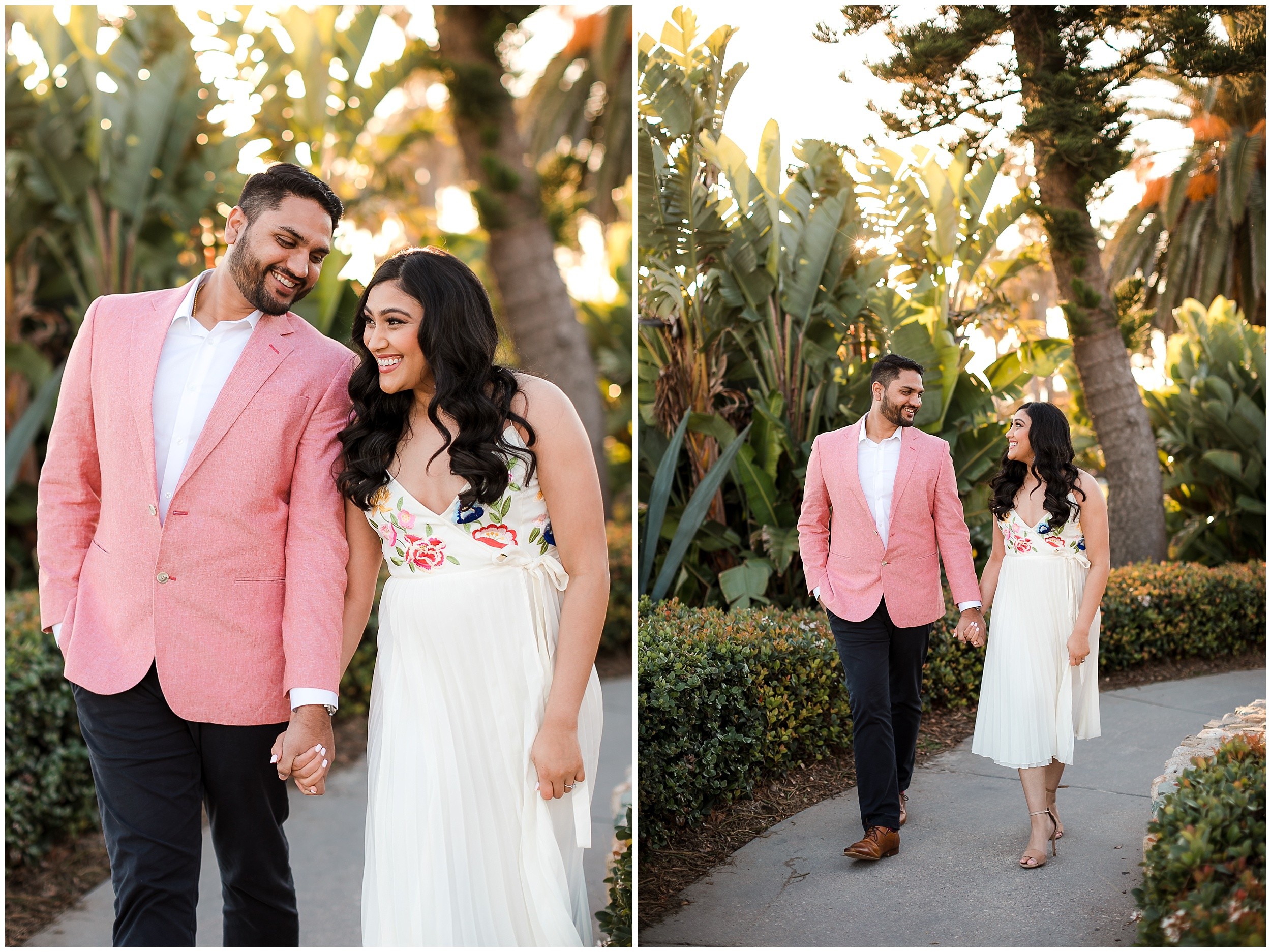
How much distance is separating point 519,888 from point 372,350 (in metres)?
1.14

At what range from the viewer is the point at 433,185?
690 inches

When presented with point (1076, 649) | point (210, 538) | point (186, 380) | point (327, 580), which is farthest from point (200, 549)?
point (1076, 649)

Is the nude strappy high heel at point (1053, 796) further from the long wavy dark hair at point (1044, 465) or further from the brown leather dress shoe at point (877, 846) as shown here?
the long wavy dark hair at point (1044, 465)

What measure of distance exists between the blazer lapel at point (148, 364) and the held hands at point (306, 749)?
0.54 metres

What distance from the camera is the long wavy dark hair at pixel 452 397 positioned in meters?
1.95

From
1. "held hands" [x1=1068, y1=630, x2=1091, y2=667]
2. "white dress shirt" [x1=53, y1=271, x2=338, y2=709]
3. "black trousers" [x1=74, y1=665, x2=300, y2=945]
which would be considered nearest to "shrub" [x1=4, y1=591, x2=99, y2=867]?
"black trousers" [x1=74, y1=665, x2=300, y2=945]

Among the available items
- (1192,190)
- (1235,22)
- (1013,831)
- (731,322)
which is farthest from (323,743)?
(1235,22)

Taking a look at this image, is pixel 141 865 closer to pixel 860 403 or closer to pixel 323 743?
pixel 323 743

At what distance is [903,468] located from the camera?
2.21m

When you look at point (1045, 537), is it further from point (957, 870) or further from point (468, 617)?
point (468, 617)

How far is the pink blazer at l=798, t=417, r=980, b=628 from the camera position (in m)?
2.20

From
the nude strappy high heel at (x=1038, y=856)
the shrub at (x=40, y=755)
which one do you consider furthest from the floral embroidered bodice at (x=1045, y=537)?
the shrub at (x=40, y=755)

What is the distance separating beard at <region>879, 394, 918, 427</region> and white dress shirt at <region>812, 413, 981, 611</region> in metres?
0.01

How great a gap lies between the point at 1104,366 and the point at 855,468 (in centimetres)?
63
